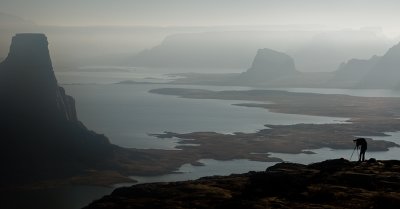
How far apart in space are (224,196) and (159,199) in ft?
21.0

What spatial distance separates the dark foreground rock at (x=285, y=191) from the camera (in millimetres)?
44500

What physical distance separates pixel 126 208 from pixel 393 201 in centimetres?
2339

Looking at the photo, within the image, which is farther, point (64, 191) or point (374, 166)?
point (64, 191)

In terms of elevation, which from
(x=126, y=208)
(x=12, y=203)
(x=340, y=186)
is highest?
(x=340, y=186)

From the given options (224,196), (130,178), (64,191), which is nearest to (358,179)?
(224,196)

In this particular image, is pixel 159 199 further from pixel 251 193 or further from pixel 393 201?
pixel 393 201

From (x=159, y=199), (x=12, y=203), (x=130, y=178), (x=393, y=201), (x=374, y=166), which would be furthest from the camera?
(x=130, y=178)

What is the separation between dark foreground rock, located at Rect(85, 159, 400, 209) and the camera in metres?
44.5

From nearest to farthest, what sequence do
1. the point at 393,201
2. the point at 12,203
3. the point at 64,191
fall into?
the point at 393,201
the point at 12,203
the point at 64,191

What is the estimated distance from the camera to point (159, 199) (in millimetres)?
49344

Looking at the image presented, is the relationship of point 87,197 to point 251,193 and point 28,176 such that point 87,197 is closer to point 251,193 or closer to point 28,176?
point 28,176

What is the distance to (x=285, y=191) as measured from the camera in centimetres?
4956

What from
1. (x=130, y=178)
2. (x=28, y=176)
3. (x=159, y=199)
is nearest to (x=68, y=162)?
(x=28, y=176)

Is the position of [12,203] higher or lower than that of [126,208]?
lower
